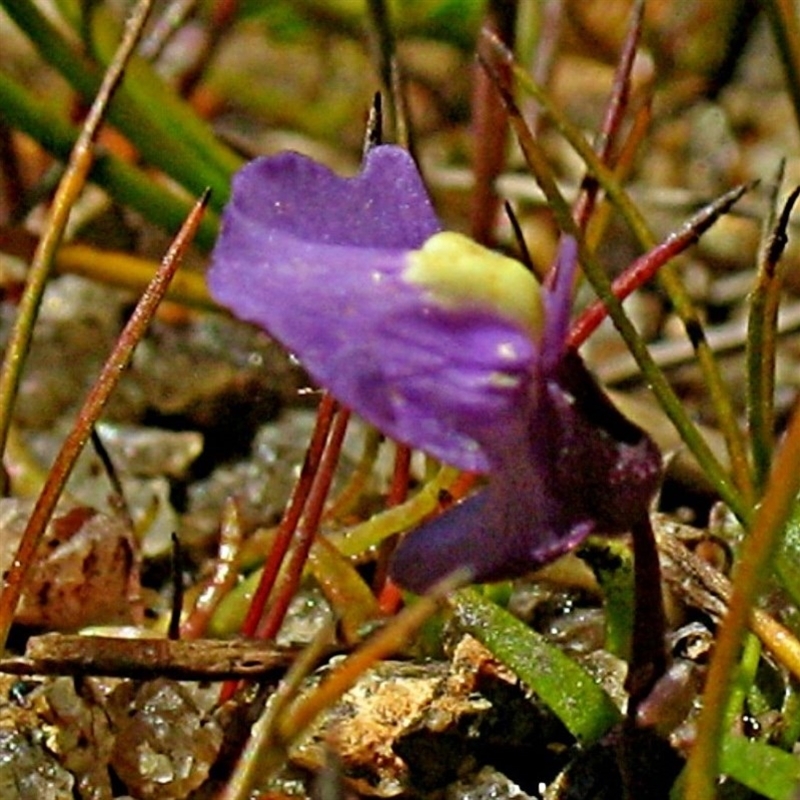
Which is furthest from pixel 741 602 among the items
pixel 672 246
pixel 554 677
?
pixel 672 246

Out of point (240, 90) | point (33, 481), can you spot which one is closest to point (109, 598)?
point (33, 481)

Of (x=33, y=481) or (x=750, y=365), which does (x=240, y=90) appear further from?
(x=750, y=365)

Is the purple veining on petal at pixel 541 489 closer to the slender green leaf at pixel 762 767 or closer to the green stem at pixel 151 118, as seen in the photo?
the slender green leaf at pixel 762 767

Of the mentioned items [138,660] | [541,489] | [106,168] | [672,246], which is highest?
[106,168]

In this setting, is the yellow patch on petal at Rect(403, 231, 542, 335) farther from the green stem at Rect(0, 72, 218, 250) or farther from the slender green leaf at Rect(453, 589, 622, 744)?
the green stem at Rect(0, 72, 218, 250)

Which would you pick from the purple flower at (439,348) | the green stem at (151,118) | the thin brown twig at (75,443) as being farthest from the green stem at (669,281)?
the green stem at (151,118)

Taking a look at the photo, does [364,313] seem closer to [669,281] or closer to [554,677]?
[554,677]

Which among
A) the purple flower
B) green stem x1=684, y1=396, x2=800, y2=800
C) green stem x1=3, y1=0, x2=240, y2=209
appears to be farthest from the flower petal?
green stem x1=3, y1=0, x2=240, y2=209
